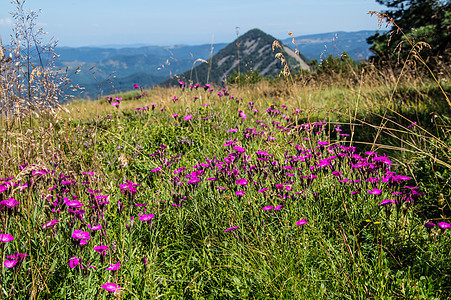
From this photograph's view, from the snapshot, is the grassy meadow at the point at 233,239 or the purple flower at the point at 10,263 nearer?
the purple flower at the point at 10,263

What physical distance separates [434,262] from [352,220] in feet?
1.65

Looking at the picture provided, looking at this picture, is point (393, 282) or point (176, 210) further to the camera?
point (176, 210)

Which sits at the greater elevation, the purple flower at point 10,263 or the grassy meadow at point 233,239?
the purple flower at point 10,263

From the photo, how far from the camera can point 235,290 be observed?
186 centimetres

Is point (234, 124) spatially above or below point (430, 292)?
above

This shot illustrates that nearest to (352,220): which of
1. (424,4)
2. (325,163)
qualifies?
(325,163)

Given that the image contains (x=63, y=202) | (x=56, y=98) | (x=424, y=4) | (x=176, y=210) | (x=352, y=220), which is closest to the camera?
(x=63, y=202)

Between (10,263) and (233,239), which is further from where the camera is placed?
(233,239)

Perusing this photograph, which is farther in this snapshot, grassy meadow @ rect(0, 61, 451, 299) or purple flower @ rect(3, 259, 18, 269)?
grassy meadow @ rect(0, 61, 451, 299)

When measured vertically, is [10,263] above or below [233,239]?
above

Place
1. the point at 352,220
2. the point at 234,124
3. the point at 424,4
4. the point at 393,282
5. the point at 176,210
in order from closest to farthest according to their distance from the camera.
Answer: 1. the point at 393,282
2. the point at 352,220
3. the point at 176,210
4. the point at 234,124
5. the point at 424,4

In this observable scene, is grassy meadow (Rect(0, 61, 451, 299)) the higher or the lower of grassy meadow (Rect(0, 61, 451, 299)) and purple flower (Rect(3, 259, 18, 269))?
the lower

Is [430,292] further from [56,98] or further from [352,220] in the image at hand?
[56,98]

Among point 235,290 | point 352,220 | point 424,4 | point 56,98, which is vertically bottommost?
point 235,290
